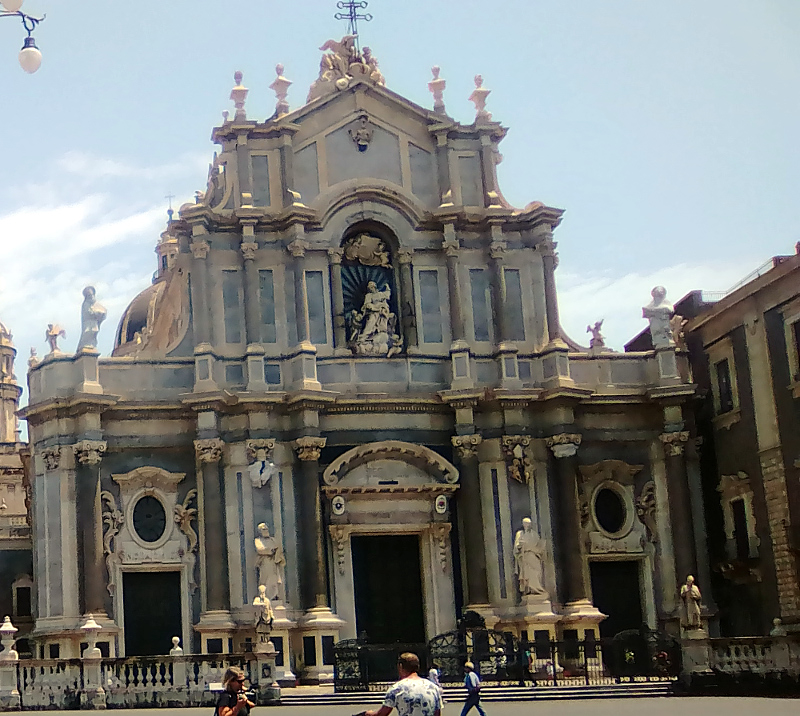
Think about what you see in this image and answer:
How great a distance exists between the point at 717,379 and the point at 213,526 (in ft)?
48.1

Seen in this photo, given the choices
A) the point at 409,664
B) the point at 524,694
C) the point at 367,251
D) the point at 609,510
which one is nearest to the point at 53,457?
the point at 367,251

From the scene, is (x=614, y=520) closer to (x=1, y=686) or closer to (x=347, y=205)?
(x=347, y=205)

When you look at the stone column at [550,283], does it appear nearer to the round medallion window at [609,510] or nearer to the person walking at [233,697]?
the round medallion window at [609,510]

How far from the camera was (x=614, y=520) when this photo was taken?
4075cm

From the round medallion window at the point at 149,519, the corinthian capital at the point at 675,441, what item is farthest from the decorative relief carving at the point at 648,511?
the round medallion window at the point at 149,519

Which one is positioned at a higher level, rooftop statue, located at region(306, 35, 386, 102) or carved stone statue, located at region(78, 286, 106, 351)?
rooftop statue, located at region(306, 35, 386, 102)

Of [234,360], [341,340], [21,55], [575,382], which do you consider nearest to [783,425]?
[575,382]

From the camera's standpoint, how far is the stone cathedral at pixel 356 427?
37.7 m

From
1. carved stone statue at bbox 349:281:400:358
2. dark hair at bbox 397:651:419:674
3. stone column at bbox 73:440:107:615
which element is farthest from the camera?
carved stone statue at bbox 349:281:400:358

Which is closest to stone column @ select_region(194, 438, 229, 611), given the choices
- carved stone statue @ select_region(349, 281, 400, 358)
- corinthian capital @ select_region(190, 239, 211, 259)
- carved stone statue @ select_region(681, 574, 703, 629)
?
carved stone statue @ select_region(349, 281, 400, 358)

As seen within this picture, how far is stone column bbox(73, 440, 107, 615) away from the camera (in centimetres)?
3678

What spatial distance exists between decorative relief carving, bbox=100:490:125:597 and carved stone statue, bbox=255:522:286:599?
3635 mm

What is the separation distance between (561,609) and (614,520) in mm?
3385

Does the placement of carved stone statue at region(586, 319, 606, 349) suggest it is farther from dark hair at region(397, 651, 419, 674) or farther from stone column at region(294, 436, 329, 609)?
dark hair at region(397, 651, 419, 674)
